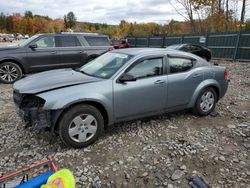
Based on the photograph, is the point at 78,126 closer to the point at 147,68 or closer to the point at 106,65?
the point at 106,65

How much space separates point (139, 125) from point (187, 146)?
3.49ft

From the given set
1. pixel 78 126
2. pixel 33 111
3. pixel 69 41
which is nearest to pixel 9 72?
pixel 69 41

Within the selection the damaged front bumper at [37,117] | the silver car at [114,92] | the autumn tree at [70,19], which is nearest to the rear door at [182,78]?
the silver car at [114,92]

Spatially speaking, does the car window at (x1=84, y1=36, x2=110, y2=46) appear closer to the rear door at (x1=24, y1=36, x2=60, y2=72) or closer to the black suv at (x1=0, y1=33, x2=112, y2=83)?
the black suv at (x1=0, y1=33, x2=112, y2=83)

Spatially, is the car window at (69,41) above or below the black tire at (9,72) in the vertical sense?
above

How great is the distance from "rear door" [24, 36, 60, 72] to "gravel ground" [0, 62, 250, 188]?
3.66m

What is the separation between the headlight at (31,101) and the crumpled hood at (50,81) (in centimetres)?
12

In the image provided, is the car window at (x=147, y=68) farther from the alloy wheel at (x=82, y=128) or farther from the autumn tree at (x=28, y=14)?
the autumn tree at (x=28, y=14)

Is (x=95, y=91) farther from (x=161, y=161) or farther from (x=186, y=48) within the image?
(x=186, y=48)

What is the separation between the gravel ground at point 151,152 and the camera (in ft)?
10.1

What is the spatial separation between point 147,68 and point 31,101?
2.03 meters

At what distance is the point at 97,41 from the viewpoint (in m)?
9.48

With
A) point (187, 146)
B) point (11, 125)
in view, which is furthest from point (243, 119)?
point (11, 125)

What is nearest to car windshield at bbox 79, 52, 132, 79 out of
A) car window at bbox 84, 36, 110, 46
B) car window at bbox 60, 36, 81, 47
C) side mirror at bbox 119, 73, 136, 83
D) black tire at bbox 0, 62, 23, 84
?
side mirror at bbox 119, 73, 136, 83
